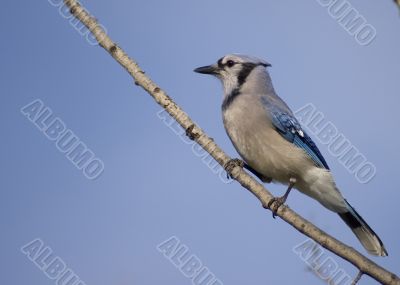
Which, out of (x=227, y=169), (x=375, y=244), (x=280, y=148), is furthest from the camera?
(x=280, y=148)

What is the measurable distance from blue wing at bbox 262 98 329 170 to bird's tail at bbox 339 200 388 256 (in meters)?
0.45

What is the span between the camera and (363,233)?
4.59m

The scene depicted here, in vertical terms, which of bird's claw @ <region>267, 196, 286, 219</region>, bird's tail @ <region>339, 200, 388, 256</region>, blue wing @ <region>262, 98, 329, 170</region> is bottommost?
bird's claw @ <region>267, 196, 286, 219</region>

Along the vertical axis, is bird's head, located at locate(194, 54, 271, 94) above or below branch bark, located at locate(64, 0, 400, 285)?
above

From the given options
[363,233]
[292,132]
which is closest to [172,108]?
[292,132]

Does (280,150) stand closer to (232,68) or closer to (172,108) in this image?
(232,68)

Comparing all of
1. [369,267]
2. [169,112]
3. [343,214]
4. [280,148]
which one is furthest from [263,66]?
[369,267]

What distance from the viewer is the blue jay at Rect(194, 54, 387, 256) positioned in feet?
15.5

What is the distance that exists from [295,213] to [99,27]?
68.4 inches

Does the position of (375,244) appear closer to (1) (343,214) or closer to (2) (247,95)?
(1) (343,214)

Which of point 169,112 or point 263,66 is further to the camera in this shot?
point 263,66

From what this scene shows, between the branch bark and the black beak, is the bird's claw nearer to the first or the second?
the branch bark

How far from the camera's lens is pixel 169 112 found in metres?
3.66

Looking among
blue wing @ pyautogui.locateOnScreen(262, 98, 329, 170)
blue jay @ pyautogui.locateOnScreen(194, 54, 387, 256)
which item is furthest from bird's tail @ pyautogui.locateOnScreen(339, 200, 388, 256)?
blue wing @ pyautogui.locateOnScreen(262, 98, 329, 170)
